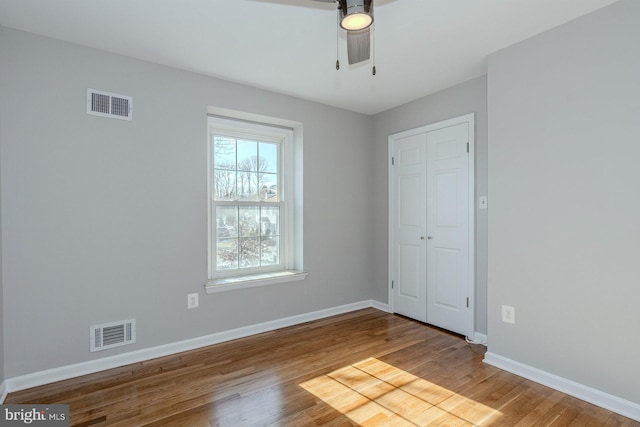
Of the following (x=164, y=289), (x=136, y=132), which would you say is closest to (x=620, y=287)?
(x=164, y=289)

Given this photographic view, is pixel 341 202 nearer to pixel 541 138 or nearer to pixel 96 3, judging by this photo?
pixel 541 138

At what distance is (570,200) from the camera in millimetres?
2180

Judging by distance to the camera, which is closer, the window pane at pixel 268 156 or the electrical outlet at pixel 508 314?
the electrical outlet at pixel 508 314

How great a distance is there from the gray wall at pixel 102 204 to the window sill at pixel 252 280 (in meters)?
0.07

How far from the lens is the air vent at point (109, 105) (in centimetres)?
246

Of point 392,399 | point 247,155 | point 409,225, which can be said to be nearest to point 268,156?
point 247,155

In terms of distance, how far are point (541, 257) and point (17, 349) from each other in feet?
11.9

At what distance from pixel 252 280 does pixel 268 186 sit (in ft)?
3.35

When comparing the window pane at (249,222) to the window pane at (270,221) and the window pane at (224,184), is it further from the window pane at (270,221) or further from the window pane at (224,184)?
the window pane at (224,184)

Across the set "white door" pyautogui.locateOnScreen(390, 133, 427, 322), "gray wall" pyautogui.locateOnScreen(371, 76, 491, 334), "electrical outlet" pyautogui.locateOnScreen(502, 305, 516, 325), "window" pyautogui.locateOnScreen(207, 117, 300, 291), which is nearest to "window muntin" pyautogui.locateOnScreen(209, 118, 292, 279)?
"window" pyautogui.locateOnScreen(207, 117, 300, 291)

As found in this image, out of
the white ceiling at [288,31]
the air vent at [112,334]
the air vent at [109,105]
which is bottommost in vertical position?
the air vent at [112,334]

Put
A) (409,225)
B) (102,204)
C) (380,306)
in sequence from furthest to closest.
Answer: (380,306)
(409,225)
(102,204)

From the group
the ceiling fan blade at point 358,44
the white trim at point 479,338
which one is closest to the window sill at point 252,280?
the white trim at point 479,338

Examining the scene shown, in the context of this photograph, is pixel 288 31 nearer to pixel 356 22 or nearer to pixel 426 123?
pixel 356 22
